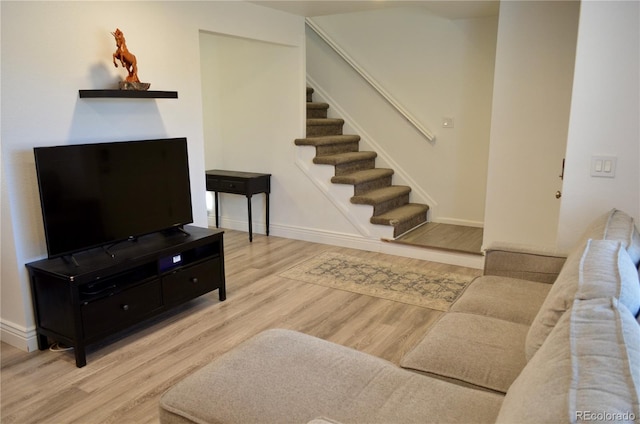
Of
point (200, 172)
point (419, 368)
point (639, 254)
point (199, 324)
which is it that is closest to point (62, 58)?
point (200, 172)

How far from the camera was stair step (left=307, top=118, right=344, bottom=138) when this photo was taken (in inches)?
214

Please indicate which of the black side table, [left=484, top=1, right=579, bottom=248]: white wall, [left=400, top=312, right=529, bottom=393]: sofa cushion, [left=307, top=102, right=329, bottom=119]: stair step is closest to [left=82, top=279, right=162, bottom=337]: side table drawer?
[left=400, top=312, right=529, bottom=393]: sofa cushion

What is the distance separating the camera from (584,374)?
1.04 m

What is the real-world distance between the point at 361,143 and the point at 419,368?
4209 millimetres

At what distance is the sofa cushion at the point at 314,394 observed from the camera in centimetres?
149

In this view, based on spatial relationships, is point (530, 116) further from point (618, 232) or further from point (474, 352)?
point (474, 352)

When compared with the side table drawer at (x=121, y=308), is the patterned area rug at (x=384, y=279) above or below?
below

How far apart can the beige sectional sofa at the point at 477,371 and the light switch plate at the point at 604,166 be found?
1.66ft

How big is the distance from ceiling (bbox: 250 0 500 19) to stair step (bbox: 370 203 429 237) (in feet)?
6.52

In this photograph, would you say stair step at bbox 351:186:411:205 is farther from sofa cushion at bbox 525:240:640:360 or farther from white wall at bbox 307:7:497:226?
sofa cushion at bbox 525:240:640:360

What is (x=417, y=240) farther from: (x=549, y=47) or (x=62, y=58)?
(x=62, y=58)

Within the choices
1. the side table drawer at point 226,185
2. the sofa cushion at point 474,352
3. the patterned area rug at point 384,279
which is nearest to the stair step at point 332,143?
the side table drawer at point 226,185

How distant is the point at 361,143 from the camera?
5.78 meters

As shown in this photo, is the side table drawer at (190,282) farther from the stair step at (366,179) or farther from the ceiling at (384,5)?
the ceiling at (384,5)
